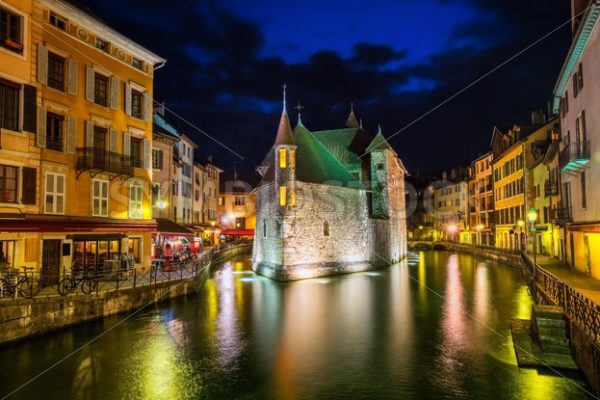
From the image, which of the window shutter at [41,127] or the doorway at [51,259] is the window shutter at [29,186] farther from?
the doorway at [51,259]

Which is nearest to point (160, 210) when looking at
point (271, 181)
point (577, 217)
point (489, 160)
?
point (271, 181)

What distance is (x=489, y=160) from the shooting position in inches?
2301

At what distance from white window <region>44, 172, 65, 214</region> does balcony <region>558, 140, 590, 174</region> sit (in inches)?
910

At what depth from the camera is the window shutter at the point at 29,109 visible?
54.6ft

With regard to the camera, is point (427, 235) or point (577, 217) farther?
point (427, 235)

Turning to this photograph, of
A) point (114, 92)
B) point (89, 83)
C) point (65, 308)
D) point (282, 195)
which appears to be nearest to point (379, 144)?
point (282, 195)

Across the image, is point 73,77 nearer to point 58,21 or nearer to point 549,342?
point 58,21

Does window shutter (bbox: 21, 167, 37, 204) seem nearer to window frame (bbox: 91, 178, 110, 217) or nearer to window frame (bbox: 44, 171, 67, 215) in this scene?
window frame (bbox: 44, 171, 67, 215)

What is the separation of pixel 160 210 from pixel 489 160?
45855 millimetres

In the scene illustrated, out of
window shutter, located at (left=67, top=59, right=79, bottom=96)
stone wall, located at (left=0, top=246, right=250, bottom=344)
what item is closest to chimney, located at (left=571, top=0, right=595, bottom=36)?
window shutter, located at (left=67, top=59, right=79, bottom=96)

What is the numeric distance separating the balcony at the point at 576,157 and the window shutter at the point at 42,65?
23.7m

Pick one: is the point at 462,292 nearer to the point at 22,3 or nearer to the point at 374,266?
the point at 374,266

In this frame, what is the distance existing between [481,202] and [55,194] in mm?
56333

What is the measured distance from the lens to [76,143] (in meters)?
19.2
